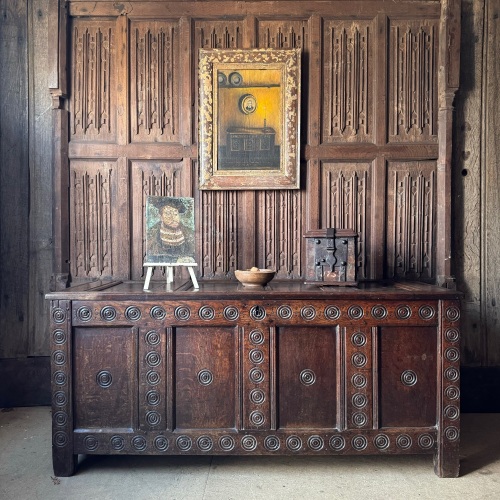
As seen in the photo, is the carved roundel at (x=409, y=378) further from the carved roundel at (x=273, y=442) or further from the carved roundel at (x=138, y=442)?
the carved roundel at (x=138, y=442)

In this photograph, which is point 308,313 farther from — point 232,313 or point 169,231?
point 169,231

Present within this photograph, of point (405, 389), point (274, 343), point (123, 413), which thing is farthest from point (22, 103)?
point (405, 389)

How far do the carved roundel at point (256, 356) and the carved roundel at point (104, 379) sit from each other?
0.81 m

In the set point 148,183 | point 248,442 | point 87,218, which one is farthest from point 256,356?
point 87,218

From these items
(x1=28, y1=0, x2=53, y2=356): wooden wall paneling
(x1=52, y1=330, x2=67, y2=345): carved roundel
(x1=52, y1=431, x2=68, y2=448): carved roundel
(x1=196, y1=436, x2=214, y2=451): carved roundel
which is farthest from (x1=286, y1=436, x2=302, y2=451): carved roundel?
(x1=28, y1=0, x2=53, y2=356): wooden wall paneling

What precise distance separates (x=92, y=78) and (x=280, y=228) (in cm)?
177

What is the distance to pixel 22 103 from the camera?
3324mm

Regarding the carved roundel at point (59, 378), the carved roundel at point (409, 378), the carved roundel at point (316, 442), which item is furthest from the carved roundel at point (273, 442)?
the carved roundel at point (59, 378)

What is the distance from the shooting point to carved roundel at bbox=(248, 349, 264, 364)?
250 cm

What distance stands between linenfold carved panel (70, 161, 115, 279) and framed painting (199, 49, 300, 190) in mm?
788

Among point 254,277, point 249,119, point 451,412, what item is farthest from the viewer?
point 249,119

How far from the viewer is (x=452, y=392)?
2.47m

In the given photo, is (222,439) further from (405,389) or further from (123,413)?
(405,389)

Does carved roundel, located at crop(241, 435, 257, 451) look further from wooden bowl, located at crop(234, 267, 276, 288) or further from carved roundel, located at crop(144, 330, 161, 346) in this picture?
wooden bowl, located at crop(234, 267, 276, 288)
